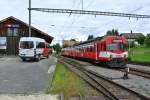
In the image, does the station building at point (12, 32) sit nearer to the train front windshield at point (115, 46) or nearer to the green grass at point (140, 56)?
the green grass at point (140, 56)

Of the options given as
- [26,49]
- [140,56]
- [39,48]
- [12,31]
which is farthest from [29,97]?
[140,56]

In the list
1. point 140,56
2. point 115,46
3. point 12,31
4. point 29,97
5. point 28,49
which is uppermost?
point 12,31

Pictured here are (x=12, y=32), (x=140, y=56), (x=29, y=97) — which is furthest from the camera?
(x=140, y=56)

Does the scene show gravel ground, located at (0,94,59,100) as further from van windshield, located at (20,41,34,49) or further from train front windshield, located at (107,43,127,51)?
van windshield, located at (20,41,34,49)

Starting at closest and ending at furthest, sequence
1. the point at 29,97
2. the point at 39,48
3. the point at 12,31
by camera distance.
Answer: the point at 29,97, the point at 39,48, the point at 12,31

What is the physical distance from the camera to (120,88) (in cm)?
1580

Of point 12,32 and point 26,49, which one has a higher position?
point 12,32

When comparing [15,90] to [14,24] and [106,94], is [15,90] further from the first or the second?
[14,24]

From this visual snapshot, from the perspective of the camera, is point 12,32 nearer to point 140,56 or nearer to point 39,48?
point 39,48

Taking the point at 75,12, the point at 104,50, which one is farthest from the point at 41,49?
the point at 104,50

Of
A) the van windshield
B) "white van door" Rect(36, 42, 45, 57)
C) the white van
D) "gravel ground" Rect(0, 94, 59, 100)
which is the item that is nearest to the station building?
"white van door" Rect(36, 42, 45, 57)

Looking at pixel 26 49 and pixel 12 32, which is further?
pixel 12 32

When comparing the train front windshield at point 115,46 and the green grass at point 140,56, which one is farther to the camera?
Result: the green grass at point 140,56

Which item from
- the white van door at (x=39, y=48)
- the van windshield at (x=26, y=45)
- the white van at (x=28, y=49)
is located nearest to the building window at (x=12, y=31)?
the white van door at (x=39, y=48)
